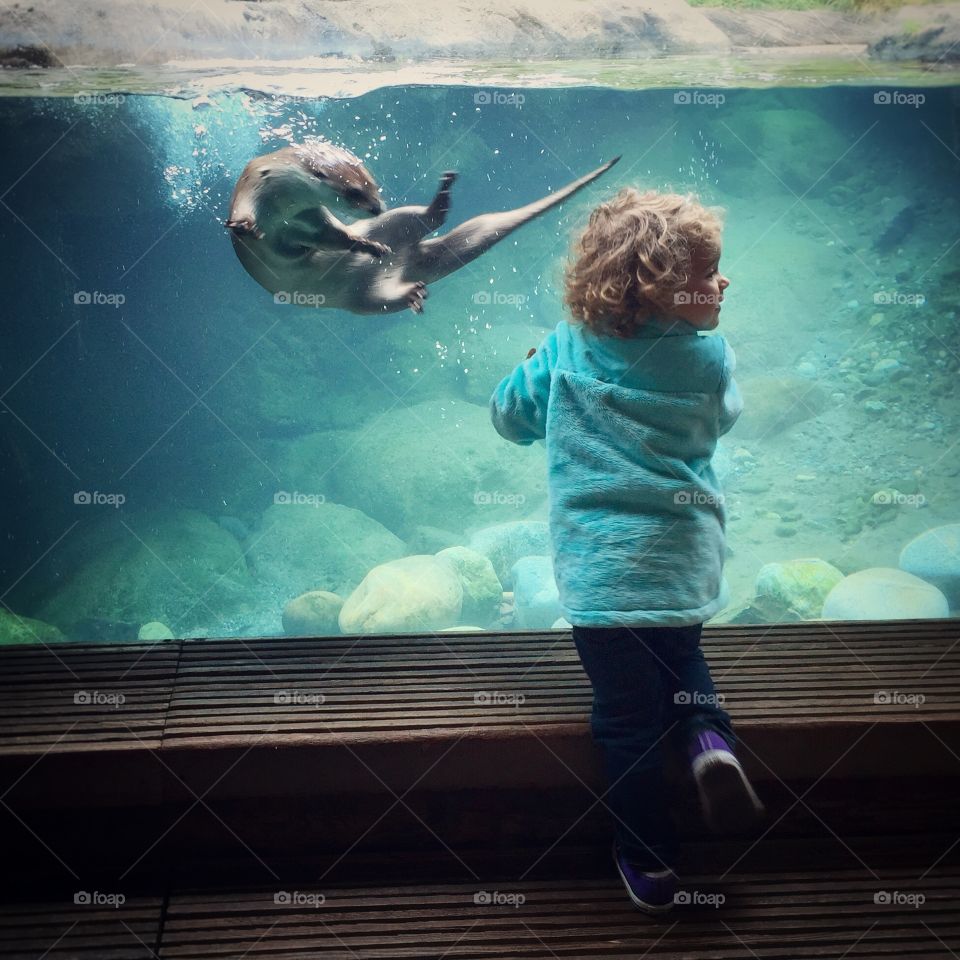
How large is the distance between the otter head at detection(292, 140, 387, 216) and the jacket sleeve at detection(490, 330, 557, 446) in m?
0.85

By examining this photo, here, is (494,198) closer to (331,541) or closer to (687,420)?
(331,541)

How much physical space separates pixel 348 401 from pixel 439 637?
542 centimetres

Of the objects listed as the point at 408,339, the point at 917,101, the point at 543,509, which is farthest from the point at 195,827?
the point at 917,101

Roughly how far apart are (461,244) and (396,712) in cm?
148

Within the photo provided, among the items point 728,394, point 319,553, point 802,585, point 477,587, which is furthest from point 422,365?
point 728,394

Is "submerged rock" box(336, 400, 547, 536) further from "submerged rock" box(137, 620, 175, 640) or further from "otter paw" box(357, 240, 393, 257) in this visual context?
"otter paw" box(357, 240, 393, 257)

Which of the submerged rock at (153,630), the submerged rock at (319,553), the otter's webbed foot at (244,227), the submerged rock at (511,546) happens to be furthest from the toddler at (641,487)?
the submerged rock at (153,630)

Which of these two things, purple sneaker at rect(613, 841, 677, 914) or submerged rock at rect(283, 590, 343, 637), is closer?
purple sneaker at rect(613, 841, 677, 914)

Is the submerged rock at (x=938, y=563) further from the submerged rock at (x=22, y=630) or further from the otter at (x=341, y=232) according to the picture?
the submerged rock at (x=22, y=630)

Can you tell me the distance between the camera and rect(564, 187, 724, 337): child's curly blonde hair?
5.65 ft

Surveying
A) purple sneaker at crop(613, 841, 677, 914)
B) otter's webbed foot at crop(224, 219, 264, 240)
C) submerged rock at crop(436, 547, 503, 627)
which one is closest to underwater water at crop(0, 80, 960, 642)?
submerged rock at crop(436, 547, 503, 627)

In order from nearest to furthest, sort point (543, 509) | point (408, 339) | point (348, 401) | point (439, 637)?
point (439, 637), point (543, 509), point (408, 339), point (348, 401)

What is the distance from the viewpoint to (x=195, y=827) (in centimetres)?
182

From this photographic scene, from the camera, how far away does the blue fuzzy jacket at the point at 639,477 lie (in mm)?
1751
